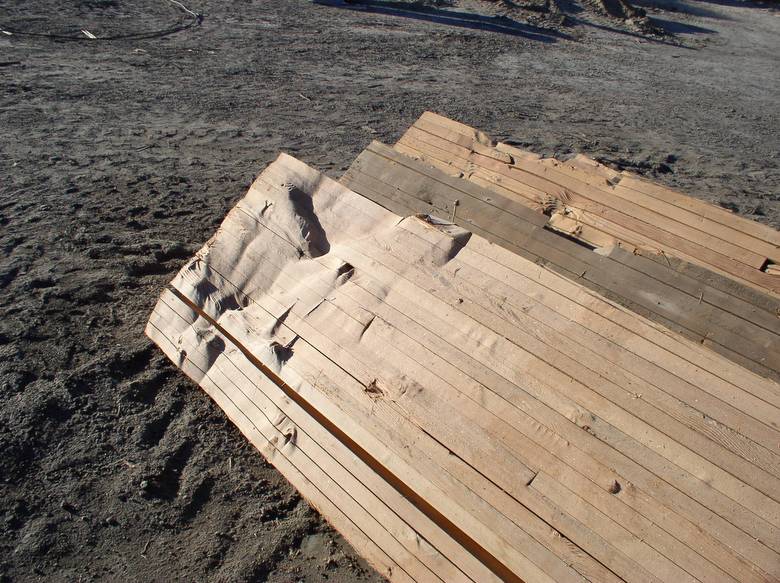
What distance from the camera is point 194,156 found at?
25.8 feet

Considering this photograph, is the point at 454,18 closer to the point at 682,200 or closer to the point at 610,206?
the point at 610,206

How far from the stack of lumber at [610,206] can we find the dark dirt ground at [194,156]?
97.6 inches

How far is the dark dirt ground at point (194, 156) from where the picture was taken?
11.9 feet

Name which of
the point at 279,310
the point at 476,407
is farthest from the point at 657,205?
the point at 279,310

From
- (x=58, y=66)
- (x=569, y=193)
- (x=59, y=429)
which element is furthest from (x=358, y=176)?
(x=58, y=66)

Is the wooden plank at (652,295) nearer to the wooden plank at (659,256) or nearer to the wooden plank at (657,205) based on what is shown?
the wooden plank at (659,256)

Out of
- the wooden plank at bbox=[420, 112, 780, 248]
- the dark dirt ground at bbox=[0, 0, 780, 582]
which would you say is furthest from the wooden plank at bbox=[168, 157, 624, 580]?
the wooden plank at bbox=[420, 112, 780, 248]

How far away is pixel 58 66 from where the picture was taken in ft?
32.5

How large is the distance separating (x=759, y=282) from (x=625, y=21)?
15157 millimetres

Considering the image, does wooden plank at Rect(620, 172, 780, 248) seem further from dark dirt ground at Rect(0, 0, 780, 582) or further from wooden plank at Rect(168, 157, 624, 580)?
dark dirt ground at Rect(0, 0, 780, 582)

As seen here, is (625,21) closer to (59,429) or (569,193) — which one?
(569,193)

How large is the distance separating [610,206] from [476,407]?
2.72 metres

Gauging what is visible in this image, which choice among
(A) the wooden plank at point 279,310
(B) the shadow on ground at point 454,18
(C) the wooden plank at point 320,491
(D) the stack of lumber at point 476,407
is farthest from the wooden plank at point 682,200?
(B) the shadow on ground at point 454,18

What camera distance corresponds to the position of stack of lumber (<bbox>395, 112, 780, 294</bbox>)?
468 cm
